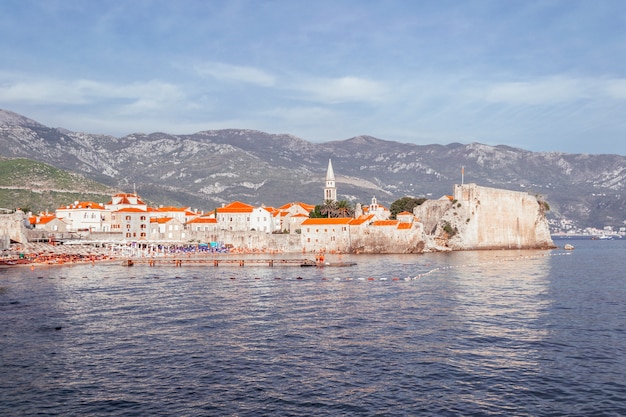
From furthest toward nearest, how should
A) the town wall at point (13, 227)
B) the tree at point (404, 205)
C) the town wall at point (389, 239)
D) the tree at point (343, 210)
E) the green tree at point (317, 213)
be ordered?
the tree at point (404, 205), the green tree at point (317, 213), the tree at point (343, 210), the town wall at point (389, 239), the town wall at point (13, 227)

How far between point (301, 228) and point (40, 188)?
280ft

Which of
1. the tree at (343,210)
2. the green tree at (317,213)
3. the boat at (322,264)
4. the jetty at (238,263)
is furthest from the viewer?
the green tree at (317,213)

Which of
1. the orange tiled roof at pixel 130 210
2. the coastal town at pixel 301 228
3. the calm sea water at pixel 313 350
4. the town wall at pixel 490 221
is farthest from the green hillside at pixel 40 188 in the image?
the calm sea water at pixel 313 350

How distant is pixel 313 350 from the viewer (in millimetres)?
27094

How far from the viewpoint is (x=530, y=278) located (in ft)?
194

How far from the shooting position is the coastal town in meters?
102

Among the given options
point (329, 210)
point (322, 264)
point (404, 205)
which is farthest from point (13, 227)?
point (404, 205)

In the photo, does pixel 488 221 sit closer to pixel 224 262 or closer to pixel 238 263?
pixel 238 263

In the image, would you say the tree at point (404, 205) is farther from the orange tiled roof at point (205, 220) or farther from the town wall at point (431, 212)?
the orange tiled roof at point (205, 220)

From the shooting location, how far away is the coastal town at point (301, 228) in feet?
335

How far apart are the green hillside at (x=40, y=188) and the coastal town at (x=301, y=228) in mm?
30413

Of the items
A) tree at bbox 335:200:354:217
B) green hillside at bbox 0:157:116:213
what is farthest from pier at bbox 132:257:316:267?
green hillside at bbox 0:157:116:213

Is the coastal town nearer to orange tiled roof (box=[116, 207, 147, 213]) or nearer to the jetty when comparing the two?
orange tiled roof (box=[116, 207, 147, 213])

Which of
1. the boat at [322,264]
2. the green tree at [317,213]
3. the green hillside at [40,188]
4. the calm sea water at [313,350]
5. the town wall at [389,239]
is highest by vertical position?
the green hillside at [40,188]
